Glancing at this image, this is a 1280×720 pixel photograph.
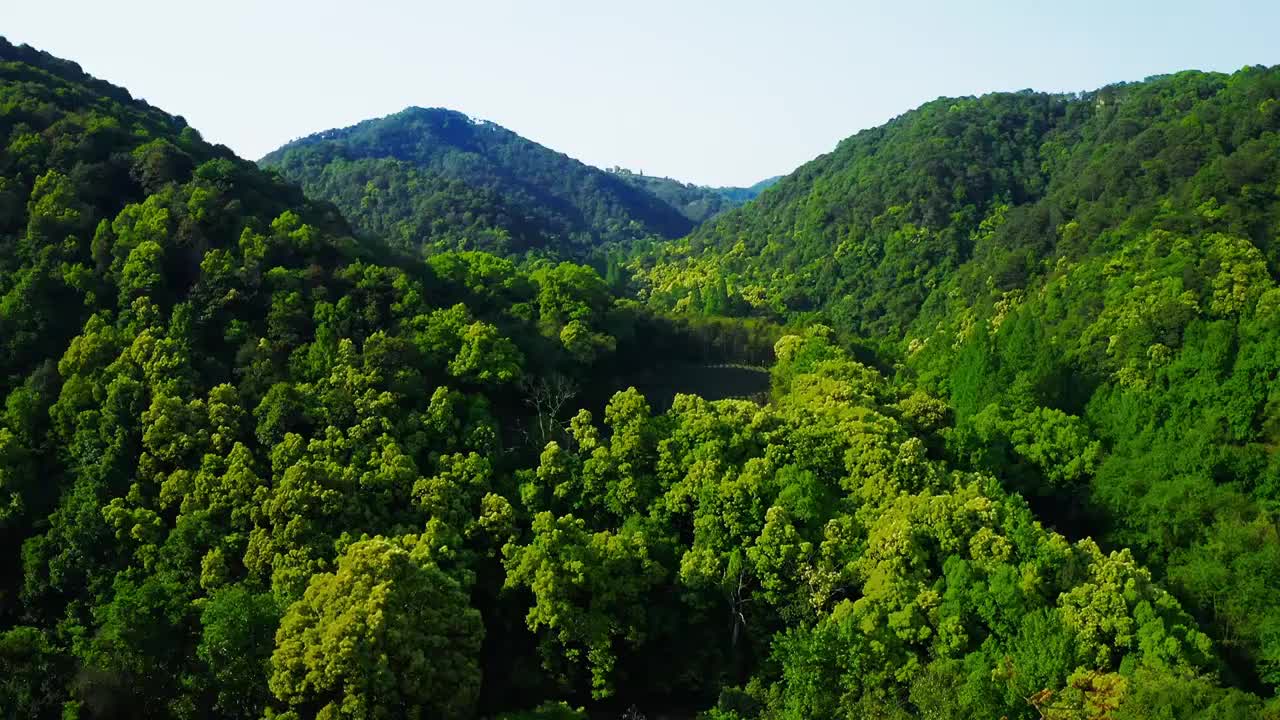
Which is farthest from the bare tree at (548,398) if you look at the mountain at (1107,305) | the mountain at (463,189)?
the mountain at (463,189)

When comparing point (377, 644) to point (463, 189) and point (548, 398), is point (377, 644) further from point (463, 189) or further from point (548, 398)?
point (463, 189)

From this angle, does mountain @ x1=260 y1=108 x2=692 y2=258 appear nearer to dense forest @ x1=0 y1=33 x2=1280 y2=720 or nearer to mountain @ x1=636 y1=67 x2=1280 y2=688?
mountain @ x1=636 y1=67 x2=1280 y2=688

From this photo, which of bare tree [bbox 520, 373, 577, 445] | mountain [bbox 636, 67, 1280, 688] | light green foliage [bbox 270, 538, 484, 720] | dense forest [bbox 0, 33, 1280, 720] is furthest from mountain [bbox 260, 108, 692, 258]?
light green foliage [bbox 270, 538, 484, 720]

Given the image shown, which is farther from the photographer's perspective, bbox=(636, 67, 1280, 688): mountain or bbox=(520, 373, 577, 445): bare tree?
bbox=(520, 373, 577, 445): bare tree

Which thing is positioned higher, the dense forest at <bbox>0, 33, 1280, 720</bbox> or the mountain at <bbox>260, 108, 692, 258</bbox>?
the mountain at <bbox>260, 108, 692, 258</bbox>

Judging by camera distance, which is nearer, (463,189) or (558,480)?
(558,480)

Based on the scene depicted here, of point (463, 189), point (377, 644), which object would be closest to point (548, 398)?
point (377, 644)

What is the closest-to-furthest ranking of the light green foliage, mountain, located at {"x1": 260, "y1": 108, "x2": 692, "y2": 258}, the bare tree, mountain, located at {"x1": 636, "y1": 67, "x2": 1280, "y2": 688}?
the light green foliage, mountain, located at {"x1": 636, "y1": 67, "x2": 1280, "y2": 688}, the bare tree, mountain, located at {"x1": 260, "y1": 108, "x2": 692, "y2": 258}
